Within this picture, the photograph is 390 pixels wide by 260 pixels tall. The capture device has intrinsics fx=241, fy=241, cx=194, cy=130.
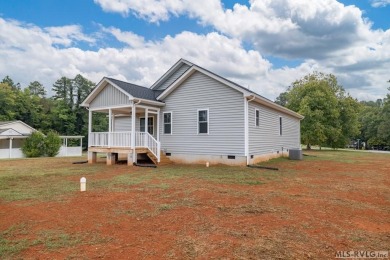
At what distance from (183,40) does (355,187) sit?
60.5 feet

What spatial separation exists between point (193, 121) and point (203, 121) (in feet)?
2.15

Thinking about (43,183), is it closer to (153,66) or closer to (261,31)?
(261,31)

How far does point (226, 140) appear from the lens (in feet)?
42.5

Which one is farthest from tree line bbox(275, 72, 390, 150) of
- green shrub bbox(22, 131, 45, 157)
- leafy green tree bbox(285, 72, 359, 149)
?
green shrub bbox(22, 131, 45, 157)

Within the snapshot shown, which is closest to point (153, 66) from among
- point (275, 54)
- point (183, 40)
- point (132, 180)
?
point (183, 40)

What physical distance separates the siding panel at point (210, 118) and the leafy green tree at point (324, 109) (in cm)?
2021

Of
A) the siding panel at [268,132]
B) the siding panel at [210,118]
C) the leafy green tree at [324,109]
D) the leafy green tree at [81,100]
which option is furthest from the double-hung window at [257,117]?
the leafy green tree at [81,100]

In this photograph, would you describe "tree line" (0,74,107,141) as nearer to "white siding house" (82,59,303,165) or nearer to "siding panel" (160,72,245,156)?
"white siding house" (82,59,303,165)

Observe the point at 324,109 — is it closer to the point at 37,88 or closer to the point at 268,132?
the point at 268,132

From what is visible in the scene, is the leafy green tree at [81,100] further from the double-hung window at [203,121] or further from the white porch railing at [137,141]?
the double-hung window at [203,121]

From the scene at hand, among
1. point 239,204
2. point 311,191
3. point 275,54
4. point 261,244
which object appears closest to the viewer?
point 261,244

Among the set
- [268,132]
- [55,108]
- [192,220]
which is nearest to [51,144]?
[55,108]

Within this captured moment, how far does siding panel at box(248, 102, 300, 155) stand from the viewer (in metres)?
13.2

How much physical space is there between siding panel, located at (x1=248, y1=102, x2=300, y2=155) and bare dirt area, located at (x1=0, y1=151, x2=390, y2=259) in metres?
5.43
